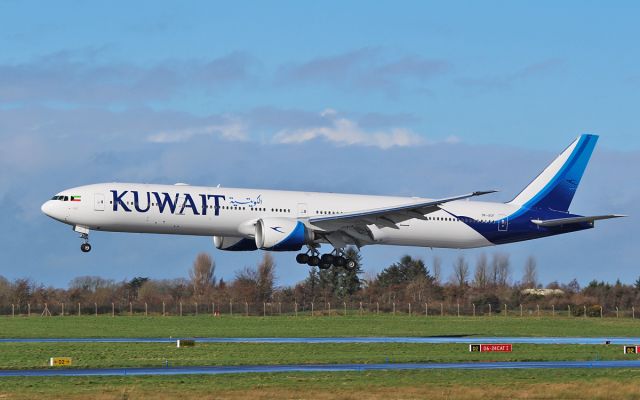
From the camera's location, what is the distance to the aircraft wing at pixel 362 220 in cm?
5925

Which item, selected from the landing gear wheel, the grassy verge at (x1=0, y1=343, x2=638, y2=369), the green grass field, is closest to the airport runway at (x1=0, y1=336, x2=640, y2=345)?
the grassy verge at (x1=0, y1=343, x2=638, y2=369)

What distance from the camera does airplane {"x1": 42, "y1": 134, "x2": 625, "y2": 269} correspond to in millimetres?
58500

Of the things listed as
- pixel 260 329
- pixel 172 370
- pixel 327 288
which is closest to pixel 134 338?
pixel 260 329

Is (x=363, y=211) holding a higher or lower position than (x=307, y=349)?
higher

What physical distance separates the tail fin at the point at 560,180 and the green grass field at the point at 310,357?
308 inches

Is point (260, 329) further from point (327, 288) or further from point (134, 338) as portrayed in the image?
point (327, 288)

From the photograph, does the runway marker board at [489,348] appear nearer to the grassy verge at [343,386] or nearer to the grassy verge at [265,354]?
the grassy verge at [265,354]

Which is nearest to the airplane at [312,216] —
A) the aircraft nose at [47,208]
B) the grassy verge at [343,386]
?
the aircraft nose at [47,208]

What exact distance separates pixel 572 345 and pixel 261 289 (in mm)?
51070

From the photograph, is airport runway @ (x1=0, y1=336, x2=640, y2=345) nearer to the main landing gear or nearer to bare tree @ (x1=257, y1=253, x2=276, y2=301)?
the main landing gear

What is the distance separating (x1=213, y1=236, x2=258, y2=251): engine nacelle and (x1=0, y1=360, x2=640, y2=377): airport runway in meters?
22.6

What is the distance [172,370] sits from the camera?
4028cm

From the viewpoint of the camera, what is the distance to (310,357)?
46.7 metres

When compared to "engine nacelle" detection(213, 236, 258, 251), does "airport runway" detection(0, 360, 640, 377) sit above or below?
below
